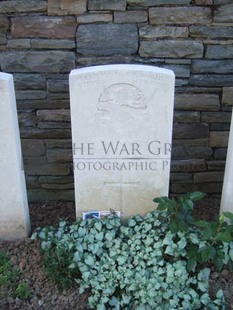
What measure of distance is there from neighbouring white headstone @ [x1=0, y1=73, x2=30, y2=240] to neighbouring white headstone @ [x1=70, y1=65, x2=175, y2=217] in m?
0.33

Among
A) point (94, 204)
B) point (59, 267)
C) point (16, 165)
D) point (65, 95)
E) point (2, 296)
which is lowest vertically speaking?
point (2, 296)

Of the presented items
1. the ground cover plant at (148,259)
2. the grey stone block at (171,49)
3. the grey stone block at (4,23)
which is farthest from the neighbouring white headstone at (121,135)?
the grey stone block at (4,23)

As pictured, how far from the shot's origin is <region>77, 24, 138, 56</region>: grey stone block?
289 cm

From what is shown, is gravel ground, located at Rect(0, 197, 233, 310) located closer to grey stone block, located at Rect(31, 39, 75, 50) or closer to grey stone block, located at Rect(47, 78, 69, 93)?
grey stone block, located at Rect(47, 78, 69, 93)

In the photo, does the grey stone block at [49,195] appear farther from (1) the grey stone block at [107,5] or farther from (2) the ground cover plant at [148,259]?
(1) the grey stone block at [107,5]

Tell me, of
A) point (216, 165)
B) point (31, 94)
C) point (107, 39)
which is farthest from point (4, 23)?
point (216, 165)

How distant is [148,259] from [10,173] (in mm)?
942

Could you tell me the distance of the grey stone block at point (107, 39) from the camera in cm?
289

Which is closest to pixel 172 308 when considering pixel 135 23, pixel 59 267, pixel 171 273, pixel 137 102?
pixel 171 273

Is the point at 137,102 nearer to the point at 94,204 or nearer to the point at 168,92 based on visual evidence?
the point at 168,92

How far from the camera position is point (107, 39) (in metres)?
2.92

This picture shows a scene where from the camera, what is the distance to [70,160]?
3352mm

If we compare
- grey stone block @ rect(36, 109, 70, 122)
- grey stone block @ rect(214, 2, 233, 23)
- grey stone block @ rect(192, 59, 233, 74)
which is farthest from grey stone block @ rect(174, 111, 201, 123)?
grey stone block @ rect(36, 109, 70, 122)

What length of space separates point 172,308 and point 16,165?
118 cm
